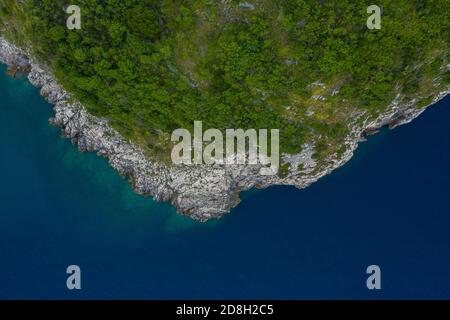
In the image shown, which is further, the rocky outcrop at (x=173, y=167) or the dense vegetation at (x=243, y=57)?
the rocky outcrop at (x=173, y=167)

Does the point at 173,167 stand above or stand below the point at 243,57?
below

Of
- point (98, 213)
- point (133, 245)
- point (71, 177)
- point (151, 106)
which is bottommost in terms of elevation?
point (133, 245)

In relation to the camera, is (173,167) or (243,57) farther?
(173,167)

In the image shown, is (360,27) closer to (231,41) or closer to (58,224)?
(231,41)

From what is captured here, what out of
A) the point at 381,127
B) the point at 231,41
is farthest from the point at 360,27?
the point at 381,127
